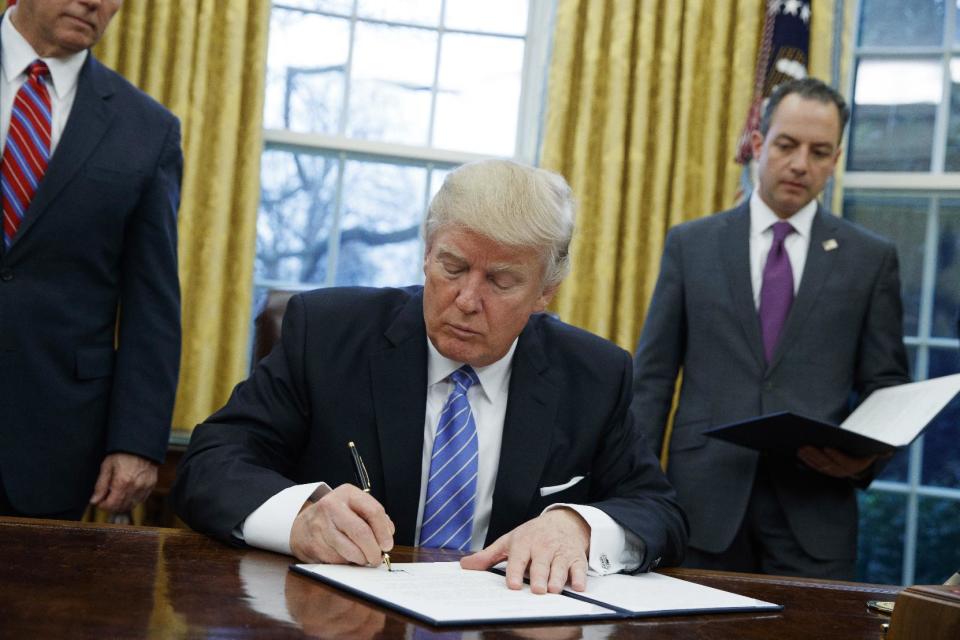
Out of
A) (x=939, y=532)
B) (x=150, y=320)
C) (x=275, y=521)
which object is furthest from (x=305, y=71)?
(x=275, y=521)

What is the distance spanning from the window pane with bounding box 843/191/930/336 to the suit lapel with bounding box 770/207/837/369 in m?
1.52

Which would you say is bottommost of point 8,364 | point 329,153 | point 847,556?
point 847,556

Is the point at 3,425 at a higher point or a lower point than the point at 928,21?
lower

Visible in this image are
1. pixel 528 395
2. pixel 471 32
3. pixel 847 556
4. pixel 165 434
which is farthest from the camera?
pixel 471 32

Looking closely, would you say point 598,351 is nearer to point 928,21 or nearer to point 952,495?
point 952,495

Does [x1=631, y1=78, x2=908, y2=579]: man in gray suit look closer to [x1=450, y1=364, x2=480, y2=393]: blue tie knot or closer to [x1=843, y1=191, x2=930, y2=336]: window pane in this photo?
[x1=450, y1=364, x2=480, y2=393]: blue tie knot

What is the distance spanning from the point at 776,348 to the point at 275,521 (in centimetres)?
190

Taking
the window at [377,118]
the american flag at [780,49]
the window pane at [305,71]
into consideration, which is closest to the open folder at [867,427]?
the american flag at [780,49]

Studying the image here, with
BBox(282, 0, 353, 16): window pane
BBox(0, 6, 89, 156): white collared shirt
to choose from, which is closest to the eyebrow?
BBox(0, 6, 89, 156): white collared shirt

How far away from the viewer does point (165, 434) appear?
269 centimetres

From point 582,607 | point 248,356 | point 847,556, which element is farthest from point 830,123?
point 248,356

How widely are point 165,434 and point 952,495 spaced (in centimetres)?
331

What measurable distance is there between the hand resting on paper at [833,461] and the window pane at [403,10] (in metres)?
2.79

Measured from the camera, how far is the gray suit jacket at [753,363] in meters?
3.15
